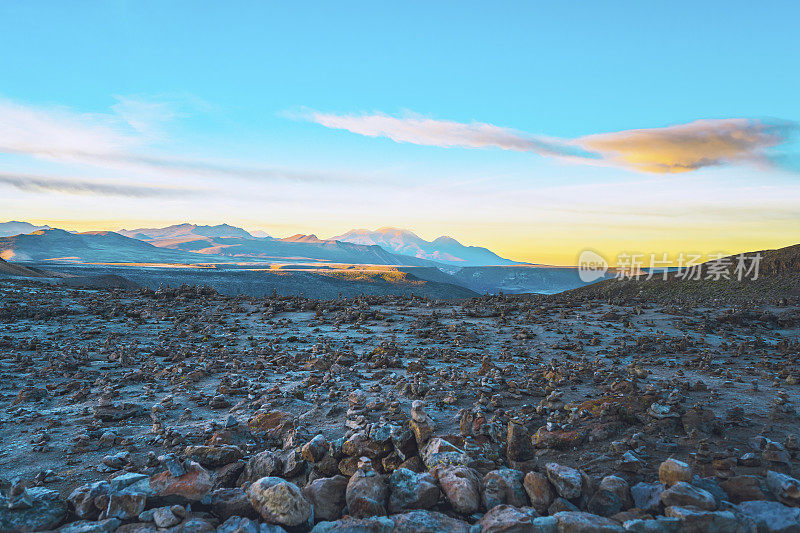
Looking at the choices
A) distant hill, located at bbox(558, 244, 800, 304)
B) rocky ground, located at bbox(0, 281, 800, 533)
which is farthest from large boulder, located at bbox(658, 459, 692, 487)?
distant hill, located at bbox(558, 244, 800, 304)

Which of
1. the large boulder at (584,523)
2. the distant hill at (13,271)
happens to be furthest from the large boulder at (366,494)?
the distant hill at (13,271)

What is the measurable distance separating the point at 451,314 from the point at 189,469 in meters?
16.0

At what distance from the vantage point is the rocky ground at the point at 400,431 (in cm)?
483

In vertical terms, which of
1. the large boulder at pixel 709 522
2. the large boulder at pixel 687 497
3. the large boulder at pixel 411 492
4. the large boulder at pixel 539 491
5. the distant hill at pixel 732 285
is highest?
the distant hill at pixel 732 285

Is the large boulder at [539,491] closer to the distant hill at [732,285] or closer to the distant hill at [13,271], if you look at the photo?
the distant hill at [732,285]

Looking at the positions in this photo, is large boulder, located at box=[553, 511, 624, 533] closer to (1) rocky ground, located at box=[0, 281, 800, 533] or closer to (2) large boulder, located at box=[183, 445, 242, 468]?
(1) rocky ground, located at box=[0, 281, 800, 533]

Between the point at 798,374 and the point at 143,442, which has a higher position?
the point at 798,374

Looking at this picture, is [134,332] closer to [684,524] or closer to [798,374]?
[684,524]

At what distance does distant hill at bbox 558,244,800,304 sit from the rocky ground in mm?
27338

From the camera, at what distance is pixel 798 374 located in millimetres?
10312

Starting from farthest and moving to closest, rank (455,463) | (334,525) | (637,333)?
(637,333)
(455,463)
(334,525)

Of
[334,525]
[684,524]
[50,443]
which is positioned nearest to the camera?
[684,524]

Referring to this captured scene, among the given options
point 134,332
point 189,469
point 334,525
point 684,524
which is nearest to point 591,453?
point 684,524

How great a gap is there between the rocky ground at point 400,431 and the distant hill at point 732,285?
2734 cm
